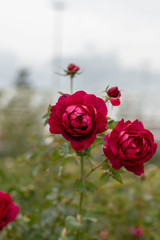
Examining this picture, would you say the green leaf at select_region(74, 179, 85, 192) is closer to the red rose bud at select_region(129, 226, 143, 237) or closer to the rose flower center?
the rose flower center

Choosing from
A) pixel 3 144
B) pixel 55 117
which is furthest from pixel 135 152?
pixel 3 144

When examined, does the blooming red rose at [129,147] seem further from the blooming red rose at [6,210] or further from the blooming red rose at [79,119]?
the blooming red rose at [6,210]

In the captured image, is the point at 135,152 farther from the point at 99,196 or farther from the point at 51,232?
the point at 99,196

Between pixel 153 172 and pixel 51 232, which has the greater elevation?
pixel 153 172

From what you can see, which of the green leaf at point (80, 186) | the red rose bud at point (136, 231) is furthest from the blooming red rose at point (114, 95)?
the red rose bud at point (136, 231)

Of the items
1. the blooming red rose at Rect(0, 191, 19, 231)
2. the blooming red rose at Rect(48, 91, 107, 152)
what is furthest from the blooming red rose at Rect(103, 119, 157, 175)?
the blooming red rose at Rect(0, 191, 19, 231)

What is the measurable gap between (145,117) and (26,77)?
1977 cm

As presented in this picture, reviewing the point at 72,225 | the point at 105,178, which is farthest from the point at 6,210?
the point at 105,178

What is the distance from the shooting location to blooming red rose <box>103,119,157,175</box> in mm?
604

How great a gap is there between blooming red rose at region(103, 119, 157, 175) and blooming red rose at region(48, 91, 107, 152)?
0.04 m

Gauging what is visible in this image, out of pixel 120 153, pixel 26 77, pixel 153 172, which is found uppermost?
pixel 120 153

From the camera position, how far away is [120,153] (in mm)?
602

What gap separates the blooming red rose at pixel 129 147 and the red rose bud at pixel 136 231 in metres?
0.94

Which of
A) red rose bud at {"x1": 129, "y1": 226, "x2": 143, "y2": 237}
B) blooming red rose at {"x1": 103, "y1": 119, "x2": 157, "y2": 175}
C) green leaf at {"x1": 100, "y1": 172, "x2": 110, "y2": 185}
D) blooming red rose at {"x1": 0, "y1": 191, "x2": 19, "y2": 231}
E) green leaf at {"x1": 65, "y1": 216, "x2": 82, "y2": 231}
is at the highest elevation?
blooming red rose at {"x1": 103, "y1": 119, "x2": 157, "y2": 175}
